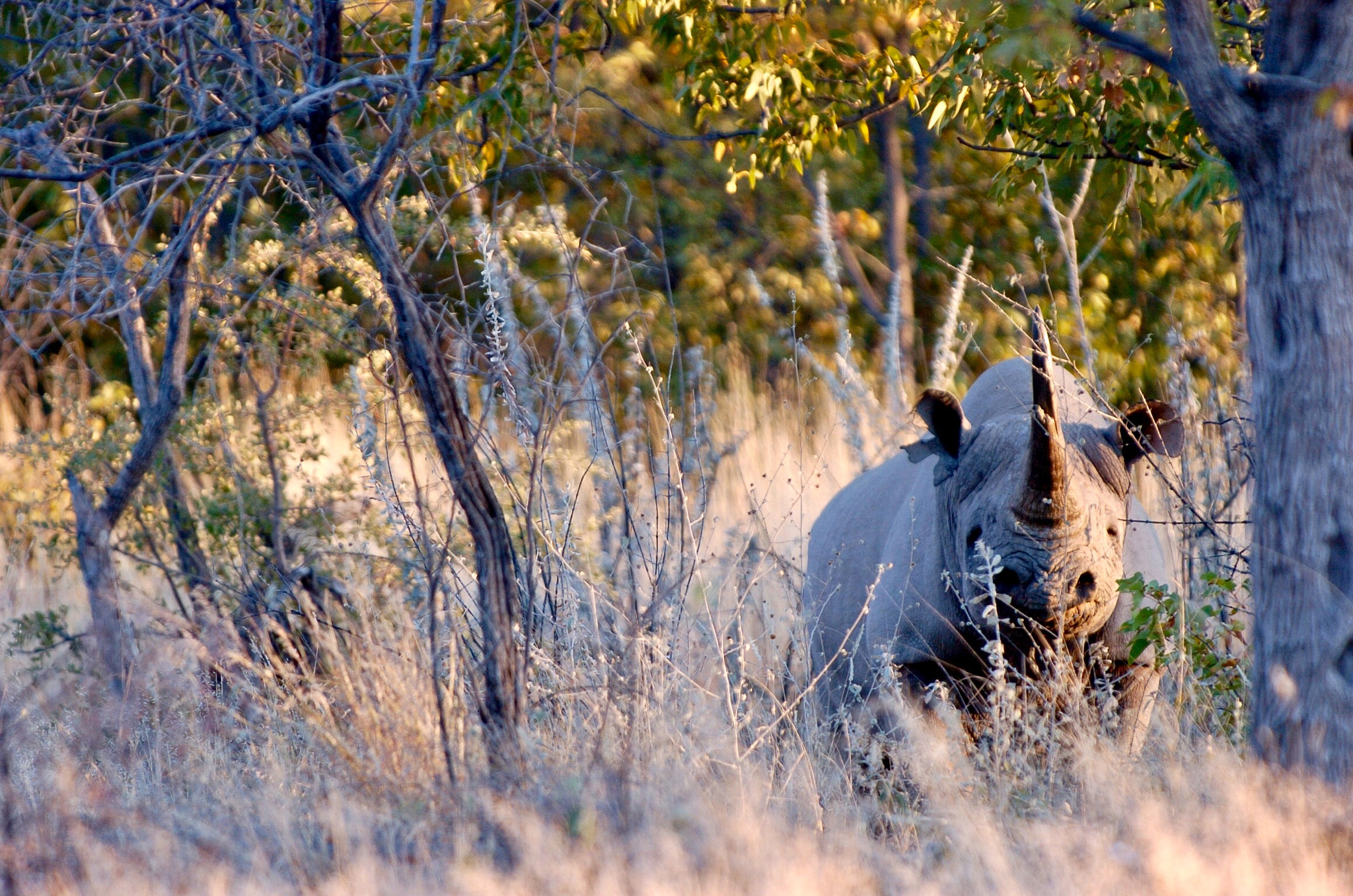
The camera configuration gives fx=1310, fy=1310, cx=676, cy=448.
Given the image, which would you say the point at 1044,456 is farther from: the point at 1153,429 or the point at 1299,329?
the point at 1299,329

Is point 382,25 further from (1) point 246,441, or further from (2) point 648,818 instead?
(2) point 648,818

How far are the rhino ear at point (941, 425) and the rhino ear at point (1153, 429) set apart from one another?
0.51 metres

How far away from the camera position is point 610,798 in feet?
10.4

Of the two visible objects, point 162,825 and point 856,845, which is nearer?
point 856,845

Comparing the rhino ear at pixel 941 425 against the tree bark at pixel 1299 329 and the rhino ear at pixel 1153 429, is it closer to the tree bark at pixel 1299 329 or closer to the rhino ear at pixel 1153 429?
the rhino ear at pixel 1153 429

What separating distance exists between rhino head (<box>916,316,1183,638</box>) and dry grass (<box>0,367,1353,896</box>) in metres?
0.38

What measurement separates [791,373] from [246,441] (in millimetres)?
6271

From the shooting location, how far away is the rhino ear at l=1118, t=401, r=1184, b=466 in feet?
13.7

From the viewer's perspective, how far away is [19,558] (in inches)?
325

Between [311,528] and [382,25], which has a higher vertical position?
[382,25]

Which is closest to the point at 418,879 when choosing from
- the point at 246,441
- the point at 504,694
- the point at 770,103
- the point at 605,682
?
the point at 504,694

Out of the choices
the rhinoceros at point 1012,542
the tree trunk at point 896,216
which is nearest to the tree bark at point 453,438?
the rhinoceros at point 1012,542

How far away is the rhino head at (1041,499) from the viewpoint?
150 inches

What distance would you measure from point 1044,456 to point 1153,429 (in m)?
0.64
